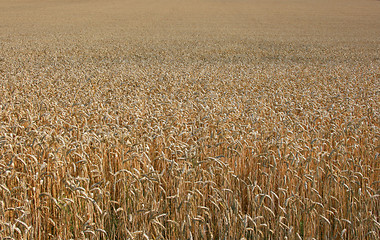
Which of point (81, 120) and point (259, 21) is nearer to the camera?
point (81, 120)

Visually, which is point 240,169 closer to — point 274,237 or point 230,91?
point 274,237

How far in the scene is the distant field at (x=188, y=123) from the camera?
8.61 feet

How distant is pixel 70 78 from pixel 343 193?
7.85 m

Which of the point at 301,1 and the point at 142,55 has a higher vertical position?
the point at 301,1

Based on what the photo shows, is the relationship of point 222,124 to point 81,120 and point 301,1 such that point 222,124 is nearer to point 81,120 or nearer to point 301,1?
point 81,120

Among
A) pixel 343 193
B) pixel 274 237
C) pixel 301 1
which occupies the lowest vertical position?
pixel 274 237

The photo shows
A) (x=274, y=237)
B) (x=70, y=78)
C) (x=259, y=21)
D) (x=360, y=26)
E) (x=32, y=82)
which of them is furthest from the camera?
(x=259, y=21)

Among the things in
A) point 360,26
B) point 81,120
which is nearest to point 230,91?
point 81,120

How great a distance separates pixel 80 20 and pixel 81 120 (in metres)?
34.0

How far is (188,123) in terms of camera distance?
4.82 metres

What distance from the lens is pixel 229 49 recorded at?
19.9 metres

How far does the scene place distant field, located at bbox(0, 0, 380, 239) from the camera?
8.61 feet

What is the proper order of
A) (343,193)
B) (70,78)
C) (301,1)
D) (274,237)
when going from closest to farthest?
(274,237)
(343,193)
(70,78)
(301,1)

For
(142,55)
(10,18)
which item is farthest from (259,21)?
(10,18)
